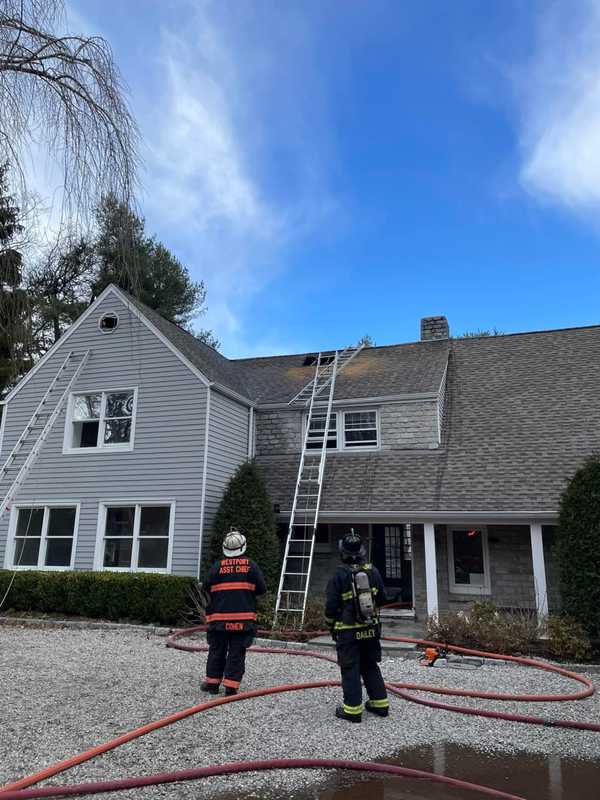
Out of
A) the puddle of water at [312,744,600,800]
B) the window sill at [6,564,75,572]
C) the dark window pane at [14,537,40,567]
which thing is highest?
the dark window pane at [14,537,40,567]

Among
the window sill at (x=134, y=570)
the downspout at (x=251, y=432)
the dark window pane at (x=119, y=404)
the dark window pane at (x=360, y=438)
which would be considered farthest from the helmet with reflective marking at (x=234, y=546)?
the downspout at (x=251, y=432)

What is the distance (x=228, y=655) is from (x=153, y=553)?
7.22 m

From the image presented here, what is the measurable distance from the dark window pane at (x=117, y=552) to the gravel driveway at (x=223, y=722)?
507 centimetres

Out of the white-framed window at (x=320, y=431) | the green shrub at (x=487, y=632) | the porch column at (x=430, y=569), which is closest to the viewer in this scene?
the green shrub at (x=487, y=632)

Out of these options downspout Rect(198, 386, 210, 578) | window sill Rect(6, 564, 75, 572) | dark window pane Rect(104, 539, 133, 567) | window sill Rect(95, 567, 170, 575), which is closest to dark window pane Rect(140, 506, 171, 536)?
dark window pane Rect(104, 539, 133, 567)

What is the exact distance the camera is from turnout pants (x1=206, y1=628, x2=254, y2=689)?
6.27 m

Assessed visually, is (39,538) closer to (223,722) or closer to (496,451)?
(223,722)

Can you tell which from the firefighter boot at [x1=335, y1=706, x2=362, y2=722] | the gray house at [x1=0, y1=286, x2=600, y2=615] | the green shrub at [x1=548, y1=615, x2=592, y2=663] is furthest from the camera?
the gray house at [x1=0, y1=286, x2=600, y2=615]

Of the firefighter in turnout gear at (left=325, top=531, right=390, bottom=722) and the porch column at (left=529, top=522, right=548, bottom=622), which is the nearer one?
the firefighter in turnout gear at (left=325, top=531, right=390, bottom=722)

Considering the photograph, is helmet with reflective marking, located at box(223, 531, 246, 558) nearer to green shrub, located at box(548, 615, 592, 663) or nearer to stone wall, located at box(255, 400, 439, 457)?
green shrub, located at box(548, 615, 592, 663)

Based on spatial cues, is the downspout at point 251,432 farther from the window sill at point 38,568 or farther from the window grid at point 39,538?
the window sill at point 38,568

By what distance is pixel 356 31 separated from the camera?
8.24 m

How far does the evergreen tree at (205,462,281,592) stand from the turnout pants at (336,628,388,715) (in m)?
6.31

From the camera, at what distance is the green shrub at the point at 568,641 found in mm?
8758
